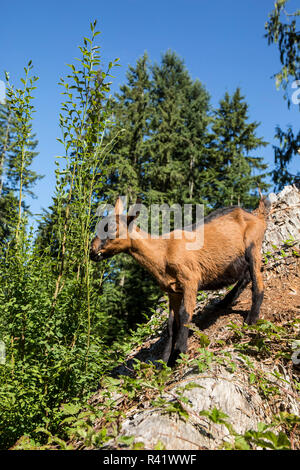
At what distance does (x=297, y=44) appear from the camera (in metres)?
12.6

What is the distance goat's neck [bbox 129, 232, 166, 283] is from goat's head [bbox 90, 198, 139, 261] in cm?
14

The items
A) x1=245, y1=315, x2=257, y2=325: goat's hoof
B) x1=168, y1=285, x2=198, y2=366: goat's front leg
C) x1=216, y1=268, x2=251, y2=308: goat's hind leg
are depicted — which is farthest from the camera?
x1=216, y1=268, x2=251, y2=308: goat's hind leg

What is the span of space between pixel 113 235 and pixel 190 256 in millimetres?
1107

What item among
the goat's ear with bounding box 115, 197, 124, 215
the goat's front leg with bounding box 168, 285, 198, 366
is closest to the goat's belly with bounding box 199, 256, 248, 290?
the goat's front leg with bounding box 168, 285, 198, 366

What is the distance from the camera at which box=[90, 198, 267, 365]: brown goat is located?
4.54 metres

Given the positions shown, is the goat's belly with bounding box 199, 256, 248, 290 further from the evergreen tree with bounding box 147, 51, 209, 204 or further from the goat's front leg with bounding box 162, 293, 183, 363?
the evergreen tree with bounding box 147, 51, 209, 204

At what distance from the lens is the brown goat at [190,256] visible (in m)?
4.54

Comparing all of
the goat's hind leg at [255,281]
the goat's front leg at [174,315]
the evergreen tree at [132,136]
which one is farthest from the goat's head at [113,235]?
the evergreen tree at [132,136]

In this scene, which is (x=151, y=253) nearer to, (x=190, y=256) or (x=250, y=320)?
(x=190, y=256)

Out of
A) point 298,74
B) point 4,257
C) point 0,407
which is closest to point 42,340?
point 0,407

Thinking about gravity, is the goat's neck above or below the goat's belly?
above

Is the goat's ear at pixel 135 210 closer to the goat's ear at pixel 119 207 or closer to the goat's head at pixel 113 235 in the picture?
the goat's head at pixel 113 235

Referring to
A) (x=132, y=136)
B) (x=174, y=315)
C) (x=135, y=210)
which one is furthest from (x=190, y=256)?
(x=132, y=136)
